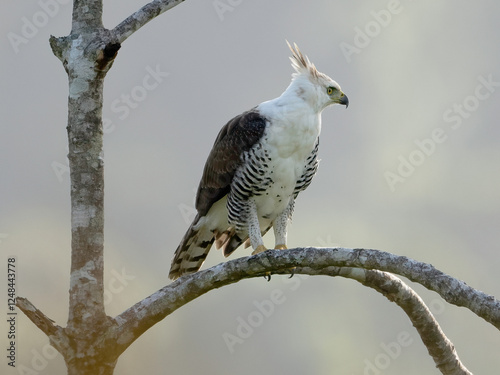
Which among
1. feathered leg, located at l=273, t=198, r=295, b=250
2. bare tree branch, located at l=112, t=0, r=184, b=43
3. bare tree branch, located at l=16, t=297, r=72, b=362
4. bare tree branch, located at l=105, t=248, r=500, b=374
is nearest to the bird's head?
feathered leg, located at l=273, t=198, r=295, b=250

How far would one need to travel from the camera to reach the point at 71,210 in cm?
540

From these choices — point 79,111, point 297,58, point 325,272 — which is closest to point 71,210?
point 79,111

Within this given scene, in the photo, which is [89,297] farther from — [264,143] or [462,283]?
[462,283]

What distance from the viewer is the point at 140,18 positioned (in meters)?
5.54

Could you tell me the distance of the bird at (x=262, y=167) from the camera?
20.8 feet

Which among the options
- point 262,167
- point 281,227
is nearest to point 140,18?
point 262,167

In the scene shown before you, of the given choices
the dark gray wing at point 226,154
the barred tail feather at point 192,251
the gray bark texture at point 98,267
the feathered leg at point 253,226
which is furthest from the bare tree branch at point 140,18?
the barred tail feather at point 192,251

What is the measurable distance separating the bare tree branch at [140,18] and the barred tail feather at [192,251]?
6.89 ft

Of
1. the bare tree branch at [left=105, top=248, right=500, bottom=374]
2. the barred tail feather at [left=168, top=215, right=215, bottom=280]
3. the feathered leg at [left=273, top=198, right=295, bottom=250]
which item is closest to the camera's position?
the bare tree branch at [left=105, top=248, right=500, bottom=374]

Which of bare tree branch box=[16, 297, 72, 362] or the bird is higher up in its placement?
the bird

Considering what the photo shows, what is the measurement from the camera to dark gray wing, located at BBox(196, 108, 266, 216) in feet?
20.9

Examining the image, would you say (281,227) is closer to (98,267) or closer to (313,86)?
(313,86)

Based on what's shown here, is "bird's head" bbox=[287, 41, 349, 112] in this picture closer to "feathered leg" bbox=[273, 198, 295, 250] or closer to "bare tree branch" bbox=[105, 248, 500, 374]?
"feathered leg" bbox=[273, 198, 295, 250]

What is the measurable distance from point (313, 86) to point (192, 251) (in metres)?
2.00
